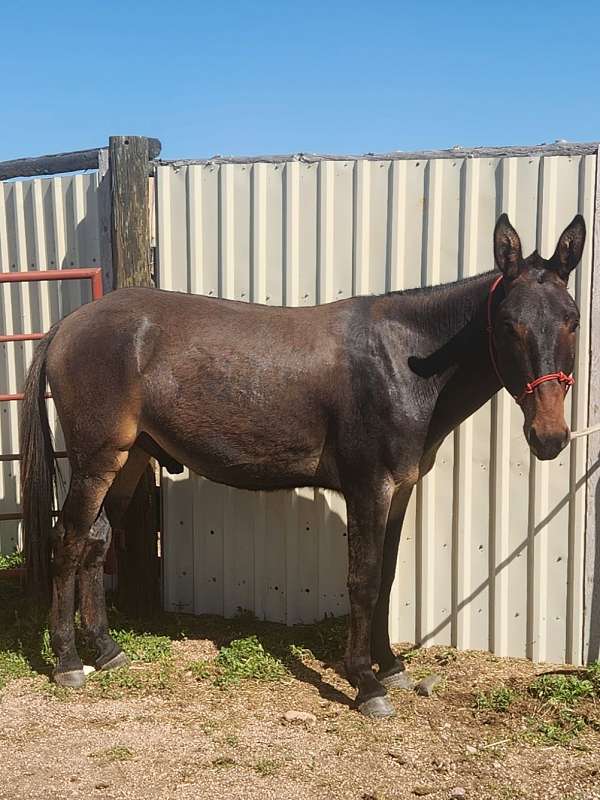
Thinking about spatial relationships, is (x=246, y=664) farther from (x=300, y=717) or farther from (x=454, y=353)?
(x=454, y=353)

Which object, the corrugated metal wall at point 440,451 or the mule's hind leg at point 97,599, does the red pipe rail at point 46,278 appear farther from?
the mule's hind leg at point 97,599

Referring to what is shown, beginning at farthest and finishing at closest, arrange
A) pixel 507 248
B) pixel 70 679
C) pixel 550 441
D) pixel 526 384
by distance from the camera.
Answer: pixel 70 679 → pixel 507 248 → pixel 526 384 → pixel 550 441

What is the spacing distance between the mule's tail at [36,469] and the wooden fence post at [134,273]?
0.71 m

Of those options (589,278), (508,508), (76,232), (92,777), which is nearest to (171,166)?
(76,232)

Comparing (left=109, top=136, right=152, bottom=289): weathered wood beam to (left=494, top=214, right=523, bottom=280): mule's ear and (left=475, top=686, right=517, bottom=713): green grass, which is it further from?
(left=475, top=686, right=517, bottom=713): green grass

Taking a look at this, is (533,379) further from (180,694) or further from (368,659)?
(180,694)

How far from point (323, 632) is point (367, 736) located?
1195mm

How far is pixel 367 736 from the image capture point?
12.4 feet

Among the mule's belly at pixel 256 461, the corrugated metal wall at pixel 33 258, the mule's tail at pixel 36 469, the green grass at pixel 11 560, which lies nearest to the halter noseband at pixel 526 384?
the mule's belly at pixel 256 461

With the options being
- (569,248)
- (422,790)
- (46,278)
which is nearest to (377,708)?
(422,790)

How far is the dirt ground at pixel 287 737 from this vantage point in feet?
11.0

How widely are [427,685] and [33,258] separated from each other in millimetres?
3986

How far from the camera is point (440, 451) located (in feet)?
16.0

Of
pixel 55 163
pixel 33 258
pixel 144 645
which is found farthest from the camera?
pixel 33 258
